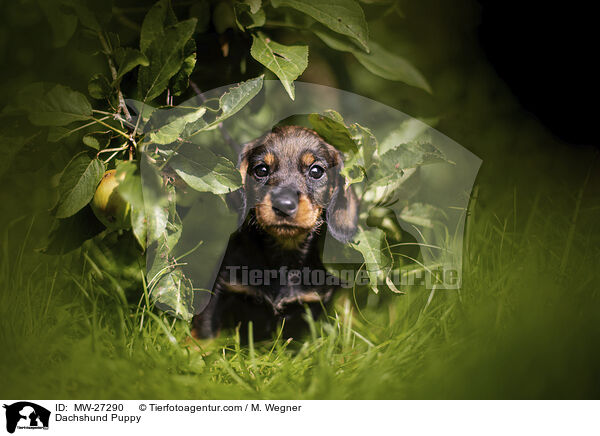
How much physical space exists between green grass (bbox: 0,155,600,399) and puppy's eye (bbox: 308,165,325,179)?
41 centimetres

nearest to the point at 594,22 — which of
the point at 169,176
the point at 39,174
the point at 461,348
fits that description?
the point at 461,348

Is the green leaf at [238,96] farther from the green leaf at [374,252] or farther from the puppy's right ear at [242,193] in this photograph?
the green leaf at [374,252]

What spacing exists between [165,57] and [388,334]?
101cm

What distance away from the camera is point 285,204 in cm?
142

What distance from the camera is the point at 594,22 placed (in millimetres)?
1308

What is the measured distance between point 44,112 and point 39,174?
0.21 m

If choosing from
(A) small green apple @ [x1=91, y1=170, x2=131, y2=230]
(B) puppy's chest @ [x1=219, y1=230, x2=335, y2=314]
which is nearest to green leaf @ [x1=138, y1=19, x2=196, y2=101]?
(A) small green apple @ [x1=91, y1=170, x2=131, y2=230]

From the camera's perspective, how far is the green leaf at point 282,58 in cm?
127

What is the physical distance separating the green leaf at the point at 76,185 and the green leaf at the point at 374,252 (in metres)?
0.76

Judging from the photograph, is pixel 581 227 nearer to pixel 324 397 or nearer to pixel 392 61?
pixel 392 61

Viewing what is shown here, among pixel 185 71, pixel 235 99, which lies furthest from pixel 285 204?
pixel 185 71

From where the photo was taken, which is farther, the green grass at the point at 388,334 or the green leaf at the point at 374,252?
the green leaf at the point at 374,252
